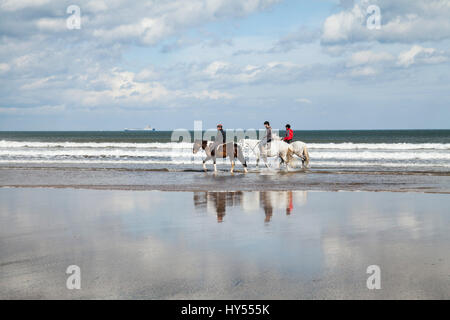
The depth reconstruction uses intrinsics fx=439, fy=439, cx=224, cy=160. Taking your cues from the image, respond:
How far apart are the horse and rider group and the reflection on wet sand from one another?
5.84m

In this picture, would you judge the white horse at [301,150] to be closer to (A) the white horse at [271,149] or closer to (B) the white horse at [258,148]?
(B) the white horse at [258,148]

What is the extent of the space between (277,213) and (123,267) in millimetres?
4807

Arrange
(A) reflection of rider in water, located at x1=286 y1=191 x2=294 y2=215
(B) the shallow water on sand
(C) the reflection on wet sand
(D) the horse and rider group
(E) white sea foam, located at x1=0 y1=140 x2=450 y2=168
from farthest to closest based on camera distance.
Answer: (E) white sea foam, located at x1=0 y1=140 x2=450 y2=168, (D) the horse and rider group, (C) the reflection on wet sand, (A) reflection of rider in water, located at x1=286 y1=191 x2=294 y2=215, (B) the shallow water on sand

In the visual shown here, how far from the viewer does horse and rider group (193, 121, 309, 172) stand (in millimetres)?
19578

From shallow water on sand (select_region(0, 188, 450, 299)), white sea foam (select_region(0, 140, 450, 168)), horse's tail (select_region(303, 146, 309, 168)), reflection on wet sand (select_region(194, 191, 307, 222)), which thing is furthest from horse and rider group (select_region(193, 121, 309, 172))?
shallow water on sand (select_region(0, 188, 450, 299))

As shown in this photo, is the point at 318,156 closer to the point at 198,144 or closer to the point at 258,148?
the point at 258,148

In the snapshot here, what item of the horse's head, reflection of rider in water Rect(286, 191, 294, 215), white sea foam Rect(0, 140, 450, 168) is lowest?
reflection of rider in water Rect(286, 191, 294, 215)

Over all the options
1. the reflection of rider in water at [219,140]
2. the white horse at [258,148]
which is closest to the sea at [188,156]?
the white horse at [258,148]

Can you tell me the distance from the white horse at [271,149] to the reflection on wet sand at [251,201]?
7329 millimetres

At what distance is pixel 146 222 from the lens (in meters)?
8.78

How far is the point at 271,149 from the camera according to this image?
21078 millimetres

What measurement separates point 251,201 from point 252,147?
9869 millimetres

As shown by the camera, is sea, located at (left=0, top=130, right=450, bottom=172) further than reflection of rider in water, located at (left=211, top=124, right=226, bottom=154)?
Yes

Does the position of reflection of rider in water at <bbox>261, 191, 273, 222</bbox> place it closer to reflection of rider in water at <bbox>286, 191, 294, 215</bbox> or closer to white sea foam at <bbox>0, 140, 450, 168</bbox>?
reflection of rider in water at <bbox>286, 191, 294, 215</bbox>
